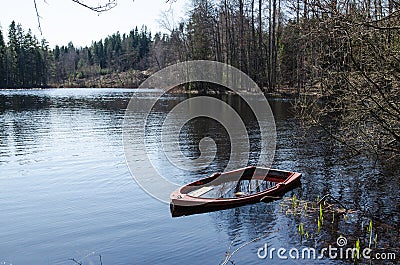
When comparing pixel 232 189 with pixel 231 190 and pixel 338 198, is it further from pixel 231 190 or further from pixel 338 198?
pixel 338 198

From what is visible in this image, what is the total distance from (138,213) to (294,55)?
1628 inches

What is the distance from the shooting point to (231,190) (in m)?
11.9

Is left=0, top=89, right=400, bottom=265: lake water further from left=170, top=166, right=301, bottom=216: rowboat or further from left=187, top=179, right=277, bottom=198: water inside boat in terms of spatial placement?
left=187, top=179, right=277, bottom=198: water inside boat

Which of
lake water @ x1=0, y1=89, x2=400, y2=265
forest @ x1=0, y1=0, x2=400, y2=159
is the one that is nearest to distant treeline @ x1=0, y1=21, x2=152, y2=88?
forest @ x1=0, y1=0, x2=400, y2=159

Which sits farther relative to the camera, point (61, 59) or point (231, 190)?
point (61, 59)

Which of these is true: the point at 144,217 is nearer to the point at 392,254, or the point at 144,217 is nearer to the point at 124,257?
the point at 124,257

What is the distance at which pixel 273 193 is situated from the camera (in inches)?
431

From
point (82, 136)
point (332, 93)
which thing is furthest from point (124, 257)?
point (82, 136)

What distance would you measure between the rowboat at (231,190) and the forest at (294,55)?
1953mm

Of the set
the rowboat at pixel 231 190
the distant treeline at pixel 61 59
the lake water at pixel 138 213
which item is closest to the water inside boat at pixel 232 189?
the rowboat at pixel 231 190

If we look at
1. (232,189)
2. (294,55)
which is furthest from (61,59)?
(232,189)

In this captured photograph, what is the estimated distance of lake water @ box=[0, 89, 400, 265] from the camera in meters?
8.04

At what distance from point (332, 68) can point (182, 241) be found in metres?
6.62

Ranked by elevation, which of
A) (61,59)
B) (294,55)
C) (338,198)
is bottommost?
(338,198)
